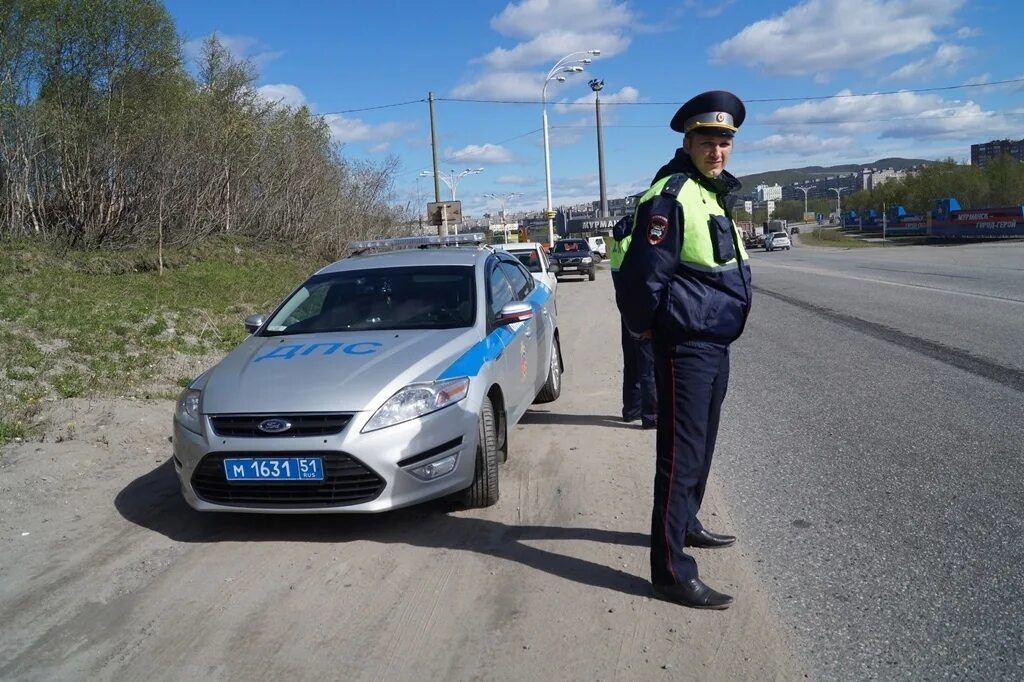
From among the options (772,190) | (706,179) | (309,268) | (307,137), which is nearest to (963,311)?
(706,179)

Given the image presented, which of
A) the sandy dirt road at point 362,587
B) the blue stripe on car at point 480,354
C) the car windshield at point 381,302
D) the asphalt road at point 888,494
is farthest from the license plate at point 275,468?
the asphalt road at point 888,494

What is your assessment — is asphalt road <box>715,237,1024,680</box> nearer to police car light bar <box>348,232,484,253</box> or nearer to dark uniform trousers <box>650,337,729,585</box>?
dark uniform trousers <box>650,337,729,585</box>

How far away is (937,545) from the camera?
3.96m

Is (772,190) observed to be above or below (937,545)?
above

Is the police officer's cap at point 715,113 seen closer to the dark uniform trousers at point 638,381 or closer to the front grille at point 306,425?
the front grille at point 306,425

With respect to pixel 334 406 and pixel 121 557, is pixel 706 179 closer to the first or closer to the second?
pixel 334 406

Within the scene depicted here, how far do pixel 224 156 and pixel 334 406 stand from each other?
18.3m

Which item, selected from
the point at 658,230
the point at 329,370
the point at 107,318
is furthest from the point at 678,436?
the point at 107,318

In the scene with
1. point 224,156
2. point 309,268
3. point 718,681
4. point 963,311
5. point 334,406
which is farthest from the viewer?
A: point 309,268

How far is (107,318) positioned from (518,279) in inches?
234

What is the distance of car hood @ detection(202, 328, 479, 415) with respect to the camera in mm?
4316

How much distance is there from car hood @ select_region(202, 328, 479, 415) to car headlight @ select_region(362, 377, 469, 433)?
44mm

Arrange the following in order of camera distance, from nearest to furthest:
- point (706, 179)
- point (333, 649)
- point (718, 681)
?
point (718, 681), point (333, 649), point (706, 179)

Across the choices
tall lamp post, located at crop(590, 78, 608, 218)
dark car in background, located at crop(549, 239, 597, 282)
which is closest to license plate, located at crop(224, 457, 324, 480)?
dark car in background, located at crop(549, 239, 597, 282)
